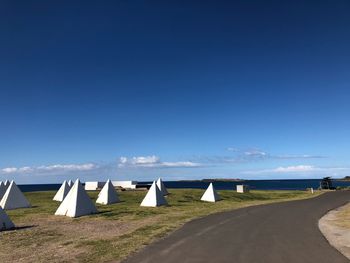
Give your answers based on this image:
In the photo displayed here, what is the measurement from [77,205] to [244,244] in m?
17.8

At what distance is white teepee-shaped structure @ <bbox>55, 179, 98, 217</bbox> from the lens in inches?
1166

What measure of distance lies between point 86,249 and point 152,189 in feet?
77.6

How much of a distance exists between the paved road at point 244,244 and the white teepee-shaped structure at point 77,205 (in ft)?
35.2

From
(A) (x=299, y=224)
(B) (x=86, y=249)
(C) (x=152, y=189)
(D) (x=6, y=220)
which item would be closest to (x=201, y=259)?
(B) (x=86, y=249)

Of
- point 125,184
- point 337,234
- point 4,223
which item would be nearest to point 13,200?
point 4,223

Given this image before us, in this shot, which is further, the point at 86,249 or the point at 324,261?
the point at 86,249

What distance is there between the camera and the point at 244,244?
53.4ft

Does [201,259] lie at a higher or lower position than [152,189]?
lower

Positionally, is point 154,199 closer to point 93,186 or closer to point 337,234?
point 337,234

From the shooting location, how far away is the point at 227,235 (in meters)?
18.8

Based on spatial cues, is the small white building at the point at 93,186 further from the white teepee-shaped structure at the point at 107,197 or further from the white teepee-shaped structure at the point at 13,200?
the white teepee-shaped structure at the point at 13,200

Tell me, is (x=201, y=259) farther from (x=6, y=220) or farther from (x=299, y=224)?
(x=6, y=220)

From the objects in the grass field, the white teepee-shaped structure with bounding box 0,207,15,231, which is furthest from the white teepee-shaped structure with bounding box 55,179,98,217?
the white teepee-shaped structure with bounding box 0,207,15,231

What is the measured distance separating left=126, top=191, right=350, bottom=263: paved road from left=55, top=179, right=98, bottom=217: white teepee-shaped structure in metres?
10.7
